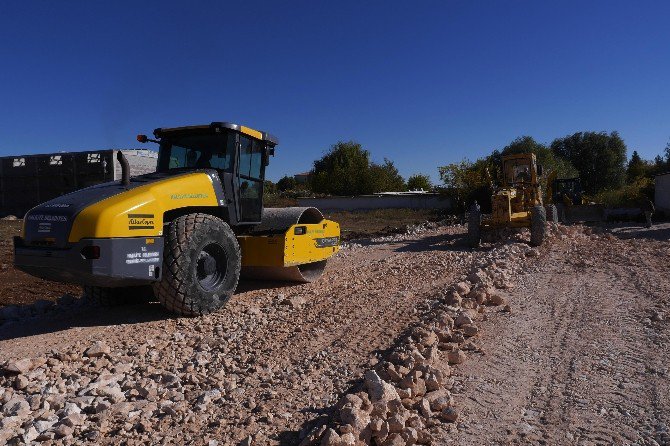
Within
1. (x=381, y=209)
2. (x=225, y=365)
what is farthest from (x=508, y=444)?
(x=381, y=209)

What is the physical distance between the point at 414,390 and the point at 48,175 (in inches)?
824

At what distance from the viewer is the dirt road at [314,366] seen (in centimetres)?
352

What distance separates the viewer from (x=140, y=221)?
18.0 feet

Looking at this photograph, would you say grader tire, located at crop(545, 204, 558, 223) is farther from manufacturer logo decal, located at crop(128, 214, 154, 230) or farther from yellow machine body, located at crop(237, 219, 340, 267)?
manufacturer logo decal, located at crop(128, 214, 154, 230)

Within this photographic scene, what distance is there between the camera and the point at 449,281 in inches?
321

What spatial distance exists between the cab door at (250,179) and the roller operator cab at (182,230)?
1cm

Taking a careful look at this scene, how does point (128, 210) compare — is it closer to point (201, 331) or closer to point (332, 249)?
point (201, 331)

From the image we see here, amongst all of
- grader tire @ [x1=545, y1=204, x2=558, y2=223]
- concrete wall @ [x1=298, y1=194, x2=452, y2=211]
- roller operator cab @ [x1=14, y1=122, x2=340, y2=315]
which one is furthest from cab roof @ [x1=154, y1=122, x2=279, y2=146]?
concrete wall @ [x1=298, y1=194, x2=452, y2=211]

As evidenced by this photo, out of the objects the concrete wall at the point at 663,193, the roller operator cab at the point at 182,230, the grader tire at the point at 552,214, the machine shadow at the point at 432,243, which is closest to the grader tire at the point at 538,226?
the machine shadow at the point at 432,243

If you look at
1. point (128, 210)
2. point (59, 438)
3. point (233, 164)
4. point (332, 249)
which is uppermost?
point (233, 164)

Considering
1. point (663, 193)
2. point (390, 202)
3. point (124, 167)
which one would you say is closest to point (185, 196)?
point (124, 167)

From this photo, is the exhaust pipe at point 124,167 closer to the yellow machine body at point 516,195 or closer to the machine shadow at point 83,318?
the machine shadow at point 83,318

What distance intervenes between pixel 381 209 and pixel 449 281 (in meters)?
24.8

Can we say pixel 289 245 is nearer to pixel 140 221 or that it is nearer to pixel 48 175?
pixel 140 221
